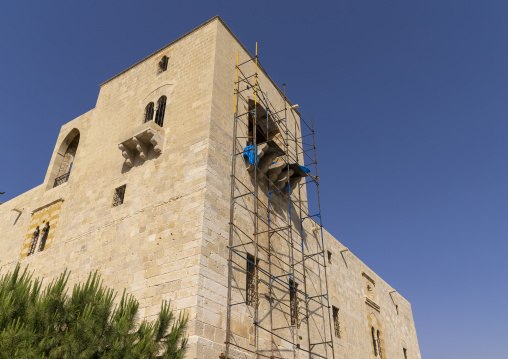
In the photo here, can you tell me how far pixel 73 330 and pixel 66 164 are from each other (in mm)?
8967

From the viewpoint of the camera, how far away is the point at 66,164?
14562 millimetres

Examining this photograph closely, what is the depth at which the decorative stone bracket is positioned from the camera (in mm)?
10820

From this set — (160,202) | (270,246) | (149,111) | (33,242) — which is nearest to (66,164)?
(33,242)

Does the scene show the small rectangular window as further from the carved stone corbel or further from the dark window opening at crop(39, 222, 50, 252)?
the dark window opening at crop(39, 222, 50, 252)

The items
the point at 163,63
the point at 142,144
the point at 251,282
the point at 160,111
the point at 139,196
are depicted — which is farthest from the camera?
the point at 163,63

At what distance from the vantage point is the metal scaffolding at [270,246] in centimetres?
938

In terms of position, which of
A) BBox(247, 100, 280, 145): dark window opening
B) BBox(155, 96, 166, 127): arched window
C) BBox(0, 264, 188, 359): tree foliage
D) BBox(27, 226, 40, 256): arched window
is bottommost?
BBox(0, 264, 188, 359): tree foliage

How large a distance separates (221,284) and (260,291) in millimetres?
1404

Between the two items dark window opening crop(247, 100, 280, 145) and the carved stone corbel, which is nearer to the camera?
the carved stone corbel

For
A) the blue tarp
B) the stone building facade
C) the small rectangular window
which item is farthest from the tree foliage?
the blue tarp

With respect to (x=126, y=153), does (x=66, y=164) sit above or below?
above

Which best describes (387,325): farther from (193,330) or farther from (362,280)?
(193,330)

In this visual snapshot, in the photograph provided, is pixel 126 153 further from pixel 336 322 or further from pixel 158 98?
pixel 336 322

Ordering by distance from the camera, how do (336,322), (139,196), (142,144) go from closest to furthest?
1. (139,196)
2. (142,144)
3. (336,322)
